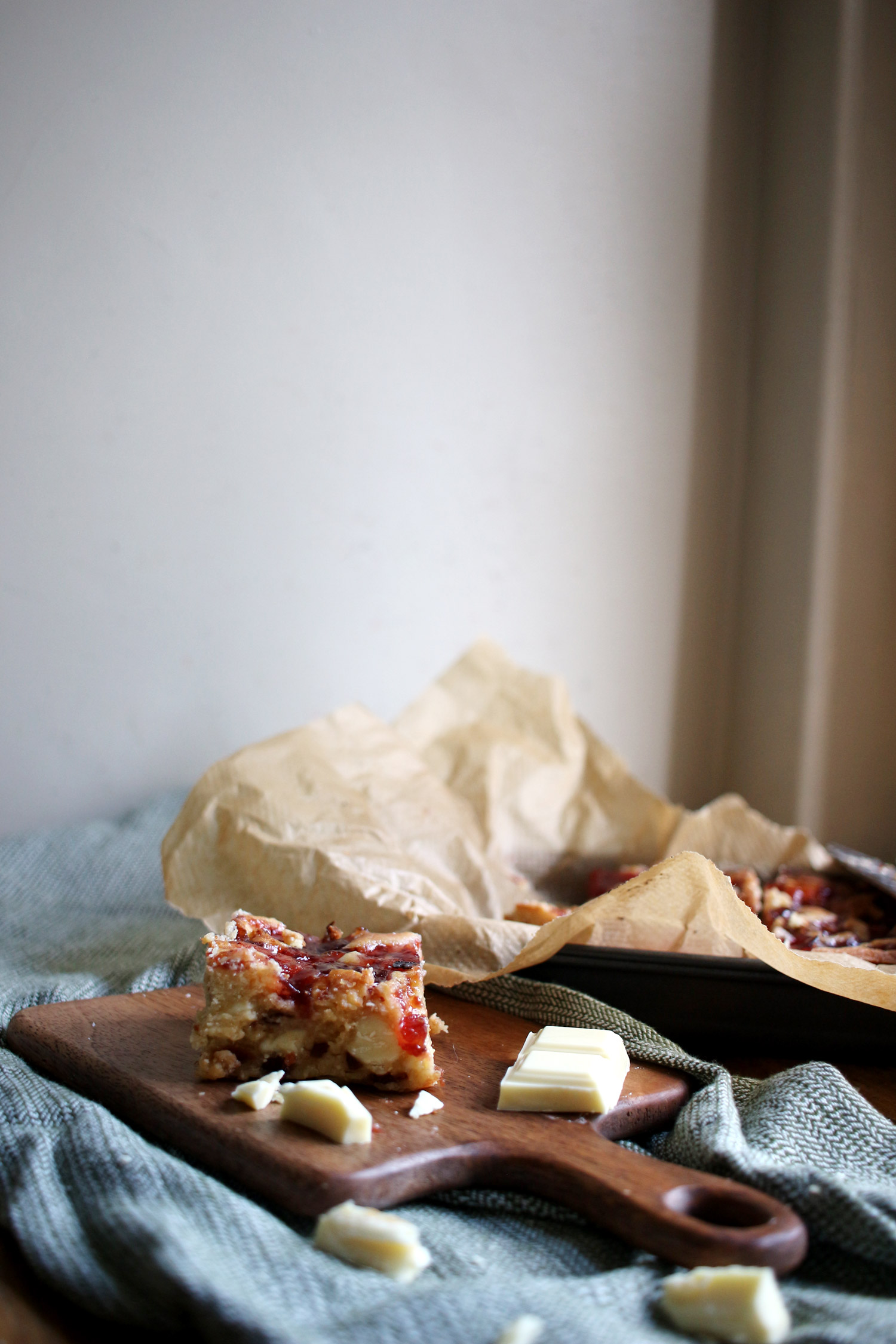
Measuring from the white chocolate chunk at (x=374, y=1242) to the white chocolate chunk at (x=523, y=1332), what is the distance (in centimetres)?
7

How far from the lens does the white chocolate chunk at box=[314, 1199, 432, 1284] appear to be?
20.6 inches

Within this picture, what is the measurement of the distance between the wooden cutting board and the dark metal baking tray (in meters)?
0.10

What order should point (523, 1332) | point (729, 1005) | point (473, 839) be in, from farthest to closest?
1. point (473, 839)
2. point (729, 1005)
3. point (523, 1332)

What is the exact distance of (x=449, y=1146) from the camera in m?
0.62

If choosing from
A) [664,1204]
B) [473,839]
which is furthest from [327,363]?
[664,1204]

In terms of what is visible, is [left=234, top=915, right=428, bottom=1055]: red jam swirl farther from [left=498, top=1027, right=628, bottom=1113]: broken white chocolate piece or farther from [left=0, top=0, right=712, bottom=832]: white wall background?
[left=0, top=0, right=712, bottom=832]: white wall background

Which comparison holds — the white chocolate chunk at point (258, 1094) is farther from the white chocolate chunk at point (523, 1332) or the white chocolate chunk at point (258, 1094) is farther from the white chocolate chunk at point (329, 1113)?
the white chocolate chunk at point (523, 1332)

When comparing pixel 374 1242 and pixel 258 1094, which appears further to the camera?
pixel 258 1094

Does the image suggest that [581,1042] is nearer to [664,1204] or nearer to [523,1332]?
[664,1204]

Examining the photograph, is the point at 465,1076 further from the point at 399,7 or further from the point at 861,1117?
the point at 399,7

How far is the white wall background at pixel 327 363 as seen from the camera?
1328mm

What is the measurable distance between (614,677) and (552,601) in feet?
0.63

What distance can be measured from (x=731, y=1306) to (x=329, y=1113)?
0.24 m

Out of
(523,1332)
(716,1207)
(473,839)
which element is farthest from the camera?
(473,839)
